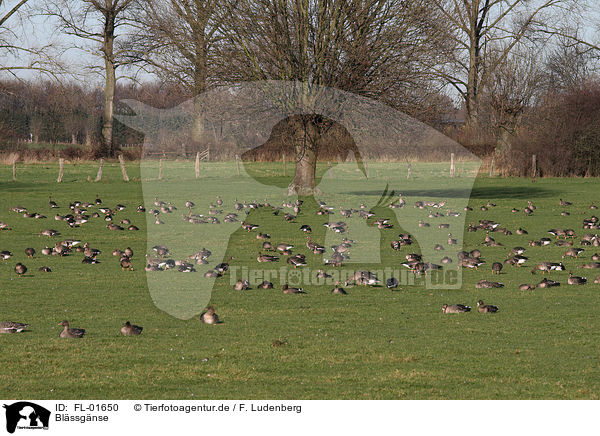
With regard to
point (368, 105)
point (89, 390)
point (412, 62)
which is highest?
point (412, 62)

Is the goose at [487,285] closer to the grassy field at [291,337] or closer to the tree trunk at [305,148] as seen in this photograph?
the grassy field at [291,337]

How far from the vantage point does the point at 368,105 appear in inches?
1540

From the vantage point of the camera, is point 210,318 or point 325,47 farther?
point 325,47

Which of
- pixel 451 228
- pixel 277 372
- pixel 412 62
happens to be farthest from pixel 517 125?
pixel 277 372

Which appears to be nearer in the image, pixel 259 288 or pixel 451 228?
pixel 259 288

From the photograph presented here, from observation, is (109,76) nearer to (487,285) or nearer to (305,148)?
(305,148)

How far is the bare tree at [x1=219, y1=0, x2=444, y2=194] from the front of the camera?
38.7 metres

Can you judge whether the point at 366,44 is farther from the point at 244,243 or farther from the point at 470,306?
the point at 470,306

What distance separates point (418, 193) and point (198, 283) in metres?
31.9

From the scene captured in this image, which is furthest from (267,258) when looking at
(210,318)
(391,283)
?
(210,318)

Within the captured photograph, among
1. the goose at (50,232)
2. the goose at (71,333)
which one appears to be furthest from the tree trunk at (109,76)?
the goose at (71,333)

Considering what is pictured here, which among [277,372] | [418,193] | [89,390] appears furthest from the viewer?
[418,193]
